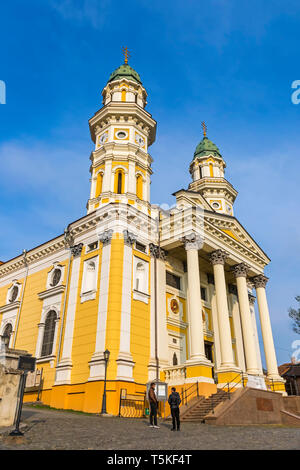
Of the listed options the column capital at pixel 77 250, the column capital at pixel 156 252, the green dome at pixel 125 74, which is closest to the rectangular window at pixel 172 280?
the column capital at pixel 156 252

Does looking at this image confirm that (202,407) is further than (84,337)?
No

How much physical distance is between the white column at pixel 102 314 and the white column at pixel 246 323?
977 centimetres

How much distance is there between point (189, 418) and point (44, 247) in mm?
16367

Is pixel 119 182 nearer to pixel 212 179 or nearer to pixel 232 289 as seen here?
pixel 232 289

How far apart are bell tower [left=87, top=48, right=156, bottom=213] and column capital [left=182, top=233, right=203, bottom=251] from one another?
13.2 ft

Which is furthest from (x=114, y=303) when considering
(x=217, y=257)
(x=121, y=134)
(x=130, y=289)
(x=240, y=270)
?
(x=121, y=134)

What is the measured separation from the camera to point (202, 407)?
17.1 metres

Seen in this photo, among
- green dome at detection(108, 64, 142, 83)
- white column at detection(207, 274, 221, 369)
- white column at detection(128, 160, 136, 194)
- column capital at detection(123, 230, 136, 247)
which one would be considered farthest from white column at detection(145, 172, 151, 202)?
green dome at detection(108, 64, 142, 83)

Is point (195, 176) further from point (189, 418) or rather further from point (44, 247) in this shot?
point (189, 418)

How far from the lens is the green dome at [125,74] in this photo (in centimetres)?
3177

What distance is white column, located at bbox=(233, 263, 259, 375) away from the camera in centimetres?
2333

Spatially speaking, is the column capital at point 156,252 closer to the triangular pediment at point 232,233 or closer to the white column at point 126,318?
the white column at point 126,318

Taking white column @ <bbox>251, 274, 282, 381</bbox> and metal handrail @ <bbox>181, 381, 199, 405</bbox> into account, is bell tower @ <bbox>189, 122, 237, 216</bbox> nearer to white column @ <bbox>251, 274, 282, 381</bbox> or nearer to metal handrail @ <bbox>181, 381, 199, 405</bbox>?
white column @ <bbox>251, 274, 282, 381</bbox>

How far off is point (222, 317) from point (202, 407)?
630 cm
